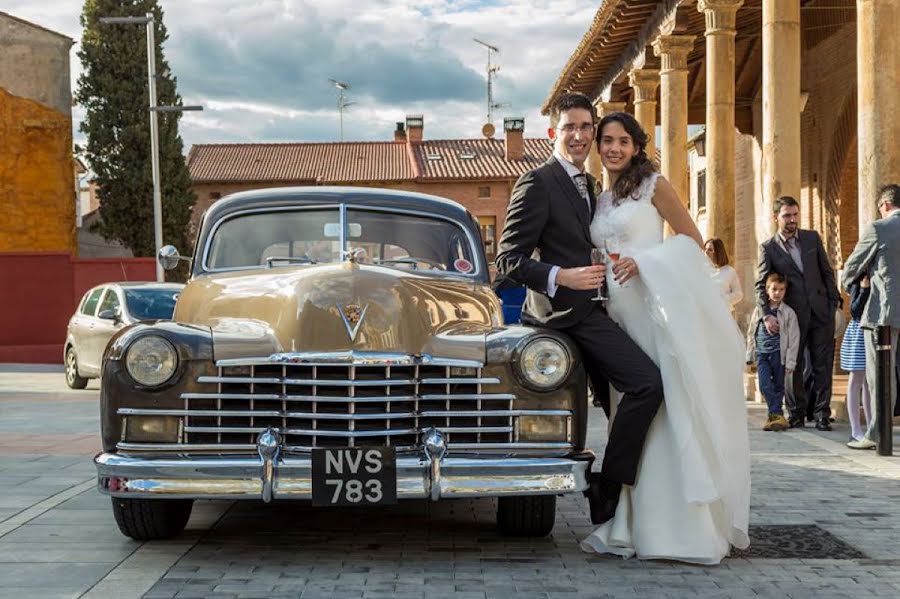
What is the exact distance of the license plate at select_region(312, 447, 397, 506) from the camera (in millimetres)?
5270

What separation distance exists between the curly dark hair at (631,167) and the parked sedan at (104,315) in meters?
12.1

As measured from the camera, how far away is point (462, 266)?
23.1 ft

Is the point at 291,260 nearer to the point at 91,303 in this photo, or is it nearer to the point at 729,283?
the point at 729,283

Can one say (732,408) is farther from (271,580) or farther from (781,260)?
(781,260)

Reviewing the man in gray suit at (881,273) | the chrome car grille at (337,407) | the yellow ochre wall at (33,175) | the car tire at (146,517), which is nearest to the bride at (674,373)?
the chrome car grille at (337,407)

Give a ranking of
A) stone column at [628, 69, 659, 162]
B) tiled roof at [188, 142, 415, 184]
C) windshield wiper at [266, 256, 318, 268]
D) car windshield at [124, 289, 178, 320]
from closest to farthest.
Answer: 1. windshield wiper at [266, 256, 318, 268]
2. car windshield at [124, 289, 178, 320]
3. stone column at [628, 69, 659, 162]
4. tiled roof at [188, 142, 415, 184]

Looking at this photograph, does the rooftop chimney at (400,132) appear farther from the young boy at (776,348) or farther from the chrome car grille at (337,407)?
the chrome car grille at (337,407)

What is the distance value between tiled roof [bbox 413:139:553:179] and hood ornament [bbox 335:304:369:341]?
57.1 meters

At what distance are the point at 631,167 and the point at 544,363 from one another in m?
1.03

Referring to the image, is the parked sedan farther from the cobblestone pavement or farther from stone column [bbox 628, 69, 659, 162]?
Result: the cobblestone pavement

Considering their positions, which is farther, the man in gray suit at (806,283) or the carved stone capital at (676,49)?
the carved stone capital at (676,49)

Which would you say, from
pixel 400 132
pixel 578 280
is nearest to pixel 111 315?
pixel 578 280

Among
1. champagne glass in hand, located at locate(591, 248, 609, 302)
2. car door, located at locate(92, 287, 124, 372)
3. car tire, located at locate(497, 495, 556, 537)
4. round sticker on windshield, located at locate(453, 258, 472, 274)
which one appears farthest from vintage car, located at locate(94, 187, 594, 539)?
car door, located at locate(92, 287, 124, 372)

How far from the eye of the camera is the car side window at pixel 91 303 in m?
18.6
